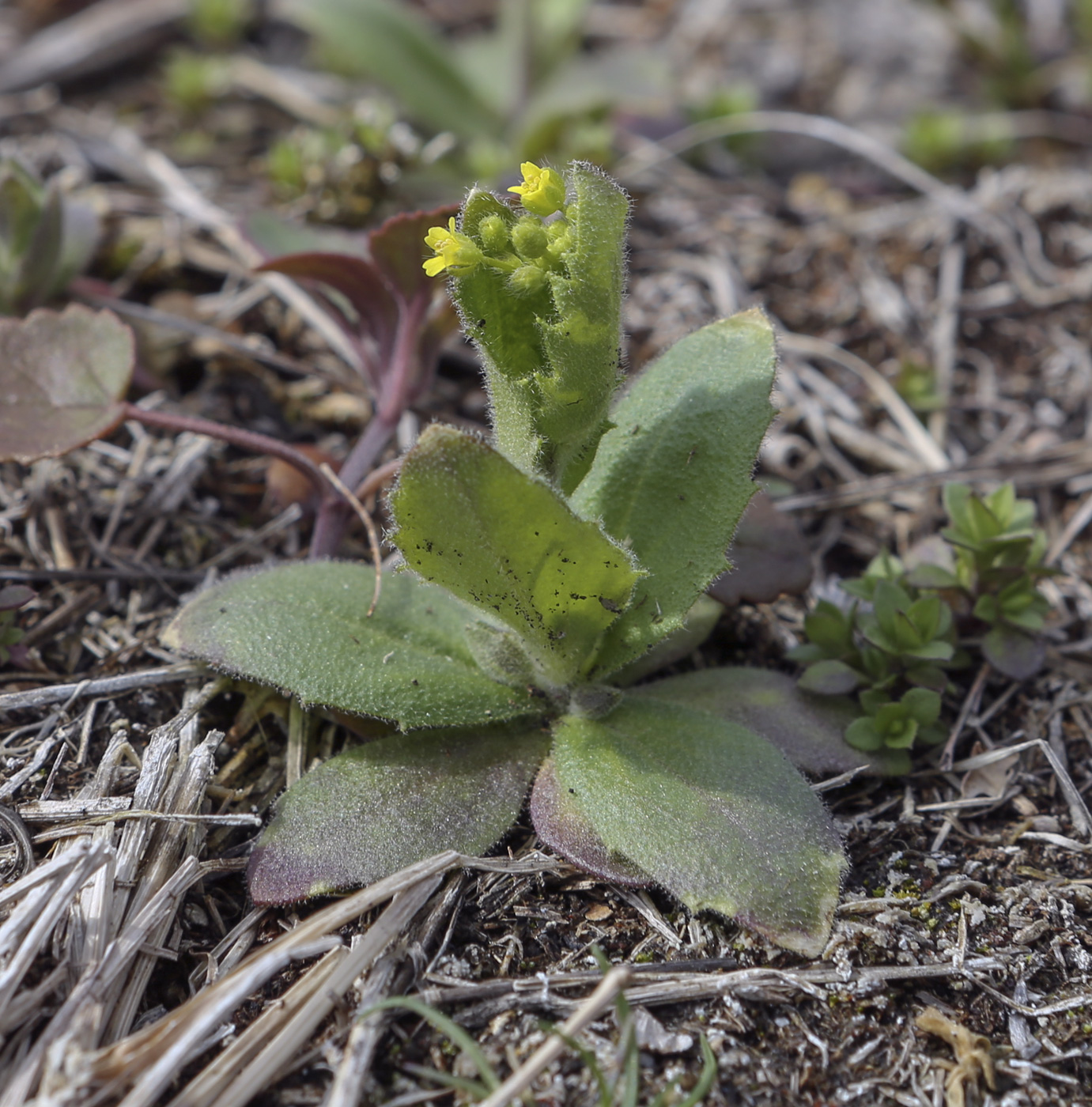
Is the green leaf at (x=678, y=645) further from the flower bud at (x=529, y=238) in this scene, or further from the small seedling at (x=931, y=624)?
the flower bud at (x=529, y=238)

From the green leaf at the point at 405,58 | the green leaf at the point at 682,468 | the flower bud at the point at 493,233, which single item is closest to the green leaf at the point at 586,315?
the flower bud at the point at 493,233

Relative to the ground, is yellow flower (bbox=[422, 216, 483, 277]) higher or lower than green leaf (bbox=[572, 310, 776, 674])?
higher

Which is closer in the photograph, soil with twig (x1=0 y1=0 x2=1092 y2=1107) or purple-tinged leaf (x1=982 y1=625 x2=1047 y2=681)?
soil with twig (x1=0 y1=0 x2=1092 y2=1107)

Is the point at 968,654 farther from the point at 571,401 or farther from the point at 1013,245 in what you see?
the point at 1013,245

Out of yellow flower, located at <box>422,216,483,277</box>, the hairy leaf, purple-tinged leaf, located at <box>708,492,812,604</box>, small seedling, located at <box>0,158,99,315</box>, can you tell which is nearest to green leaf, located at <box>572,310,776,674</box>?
purple-tinged leaf, located at <box>708,492,812,604</box>

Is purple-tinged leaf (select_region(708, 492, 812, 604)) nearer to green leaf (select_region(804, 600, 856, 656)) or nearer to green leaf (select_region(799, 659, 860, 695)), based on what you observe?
green leaf (select_region(804, 600, 856, 656))

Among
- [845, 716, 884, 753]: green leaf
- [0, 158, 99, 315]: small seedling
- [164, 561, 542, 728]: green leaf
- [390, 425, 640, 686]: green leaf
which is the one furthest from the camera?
[0, 158, 99, 315]: small seedling

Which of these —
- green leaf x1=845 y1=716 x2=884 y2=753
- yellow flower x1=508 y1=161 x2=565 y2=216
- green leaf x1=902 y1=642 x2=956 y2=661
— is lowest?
green leaf x1=845 y1=716 x2=884 y2=753

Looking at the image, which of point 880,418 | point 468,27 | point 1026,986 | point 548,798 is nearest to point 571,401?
point 548,798

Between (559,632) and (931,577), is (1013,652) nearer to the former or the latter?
(931,577)
